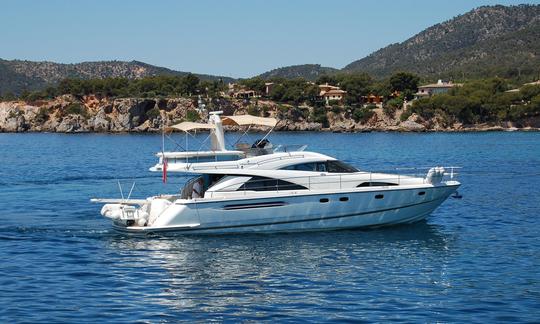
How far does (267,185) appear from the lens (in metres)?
26.8

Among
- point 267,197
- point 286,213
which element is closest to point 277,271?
point 267,197

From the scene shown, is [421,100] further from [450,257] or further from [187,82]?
[450,257]

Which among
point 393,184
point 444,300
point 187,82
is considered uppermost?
point 187,82

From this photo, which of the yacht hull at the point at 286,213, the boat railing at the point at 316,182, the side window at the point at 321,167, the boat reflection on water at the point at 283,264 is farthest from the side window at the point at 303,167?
the boat reflection on water at the point at 283,264

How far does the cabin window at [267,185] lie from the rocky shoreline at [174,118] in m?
120

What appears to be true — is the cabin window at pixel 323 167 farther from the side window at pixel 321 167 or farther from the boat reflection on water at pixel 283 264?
the boat reflection on water at pixel 283 264

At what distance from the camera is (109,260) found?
2294cm

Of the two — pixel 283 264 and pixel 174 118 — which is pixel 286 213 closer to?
pixel 283 264

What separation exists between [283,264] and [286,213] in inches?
178

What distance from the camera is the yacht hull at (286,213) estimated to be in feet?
86.0

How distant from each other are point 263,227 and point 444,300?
31.3 ft

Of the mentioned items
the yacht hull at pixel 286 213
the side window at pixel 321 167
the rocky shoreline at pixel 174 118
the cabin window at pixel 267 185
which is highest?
the rocky shoreline at pixel 174 118

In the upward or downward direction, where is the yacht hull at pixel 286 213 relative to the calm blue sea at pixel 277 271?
upward

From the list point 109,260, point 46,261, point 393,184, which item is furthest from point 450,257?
point 46,261
